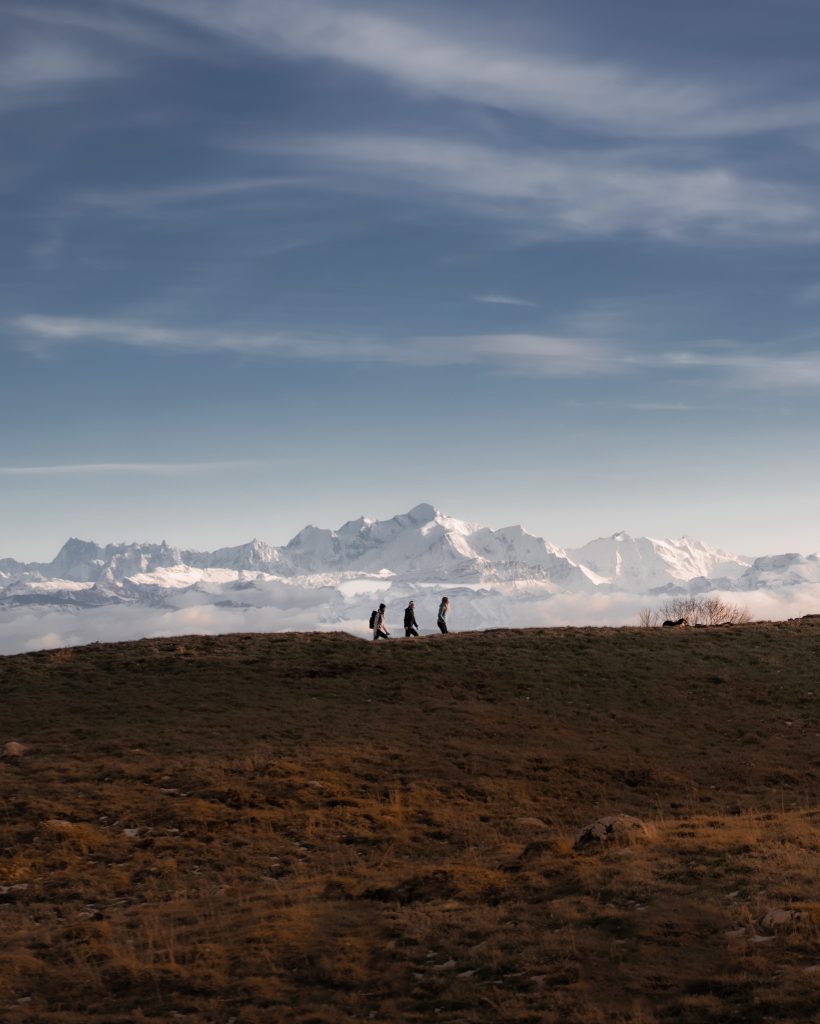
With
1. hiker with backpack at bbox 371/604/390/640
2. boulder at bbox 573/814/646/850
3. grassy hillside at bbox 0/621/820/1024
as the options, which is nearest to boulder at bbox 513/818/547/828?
grassy hillside at bbox 0/621/820/1024

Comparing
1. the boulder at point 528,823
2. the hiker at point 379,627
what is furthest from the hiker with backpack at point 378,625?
the boulder at point 528,823

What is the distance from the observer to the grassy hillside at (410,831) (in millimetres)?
14266

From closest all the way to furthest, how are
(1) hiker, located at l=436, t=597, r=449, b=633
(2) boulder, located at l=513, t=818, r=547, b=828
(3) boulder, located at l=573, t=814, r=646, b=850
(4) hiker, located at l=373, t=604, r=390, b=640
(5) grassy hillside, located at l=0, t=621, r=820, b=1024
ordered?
(5) grassy hillside, located at l=0, t=621, r=820, b=1024
(3) boulder, located at l=573, t=814, r=646, b=850
(2) boulder, located at l=513, t=818, r=547, b=828
(1) hiker, located at l=436, t=597, r=449, b=633
(4) hiker, located at l=373, t=604, r=390, b=640

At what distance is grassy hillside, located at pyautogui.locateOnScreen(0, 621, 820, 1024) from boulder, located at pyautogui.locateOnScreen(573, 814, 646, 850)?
308 mm

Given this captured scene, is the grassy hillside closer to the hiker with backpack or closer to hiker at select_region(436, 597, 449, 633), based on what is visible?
hiker at select_region(436, 597, 449, 633)

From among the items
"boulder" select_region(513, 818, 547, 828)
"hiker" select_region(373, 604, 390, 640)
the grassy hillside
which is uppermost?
"hiker" select_region(373, 604, 390, 640)

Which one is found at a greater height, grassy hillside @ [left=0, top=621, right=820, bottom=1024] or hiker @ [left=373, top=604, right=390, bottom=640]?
hiker @ [left=373, top=604, right=390, bottom=640]

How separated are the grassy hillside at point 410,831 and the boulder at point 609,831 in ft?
1.01

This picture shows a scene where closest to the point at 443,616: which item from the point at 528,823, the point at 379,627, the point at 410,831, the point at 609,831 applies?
the point at 379,627

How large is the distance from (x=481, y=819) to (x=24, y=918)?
40.7 feet

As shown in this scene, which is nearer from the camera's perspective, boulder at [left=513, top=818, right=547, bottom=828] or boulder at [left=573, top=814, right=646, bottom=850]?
boulder at [left=573, top=814, right=646, bottom=850]

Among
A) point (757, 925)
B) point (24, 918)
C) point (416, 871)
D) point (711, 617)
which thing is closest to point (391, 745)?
point (416, 871)

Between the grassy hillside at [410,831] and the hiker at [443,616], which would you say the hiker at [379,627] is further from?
the hiker at [443,616]

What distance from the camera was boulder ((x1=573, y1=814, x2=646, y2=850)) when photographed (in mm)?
21312
